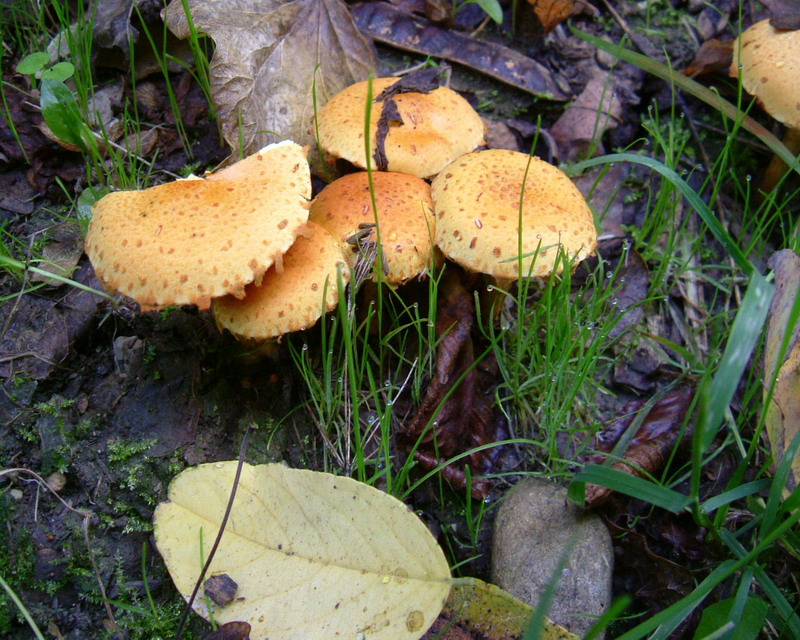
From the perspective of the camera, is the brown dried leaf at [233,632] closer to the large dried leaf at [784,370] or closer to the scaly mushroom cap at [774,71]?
the large dried leaf at [784,370]

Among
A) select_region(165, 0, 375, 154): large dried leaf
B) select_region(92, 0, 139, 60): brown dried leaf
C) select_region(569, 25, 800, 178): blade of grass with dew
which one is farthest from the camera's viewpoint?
select_region(92, 0, 139, 60): brown dried leaf

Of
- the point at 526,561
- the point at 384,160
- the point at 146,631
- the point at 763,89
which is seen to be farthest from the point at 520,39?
the point at 146,631

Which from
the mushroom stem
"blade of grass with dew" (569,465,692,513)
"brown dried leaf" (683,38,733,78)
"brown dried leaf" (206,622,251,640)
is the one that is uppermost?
"brown dried leaf" (683,38,733,78)

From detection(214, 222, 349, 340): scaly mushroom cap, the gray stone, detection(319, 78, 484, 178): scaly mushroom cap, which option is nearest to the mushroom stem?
detection(319, 78, 484, 178): scaly mushroom cap

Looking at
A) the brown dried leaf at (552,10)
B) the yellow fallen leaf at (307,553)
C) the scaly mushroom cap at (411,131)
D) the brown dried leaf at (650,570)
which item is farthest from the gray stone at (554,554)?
the brown dried leaf at (552,10)

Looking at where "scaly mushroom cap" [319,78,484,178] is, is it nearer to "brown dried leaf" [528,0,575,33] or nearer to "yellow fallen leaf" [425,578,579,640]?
"brown dried leaf" [528,0,575,33]
